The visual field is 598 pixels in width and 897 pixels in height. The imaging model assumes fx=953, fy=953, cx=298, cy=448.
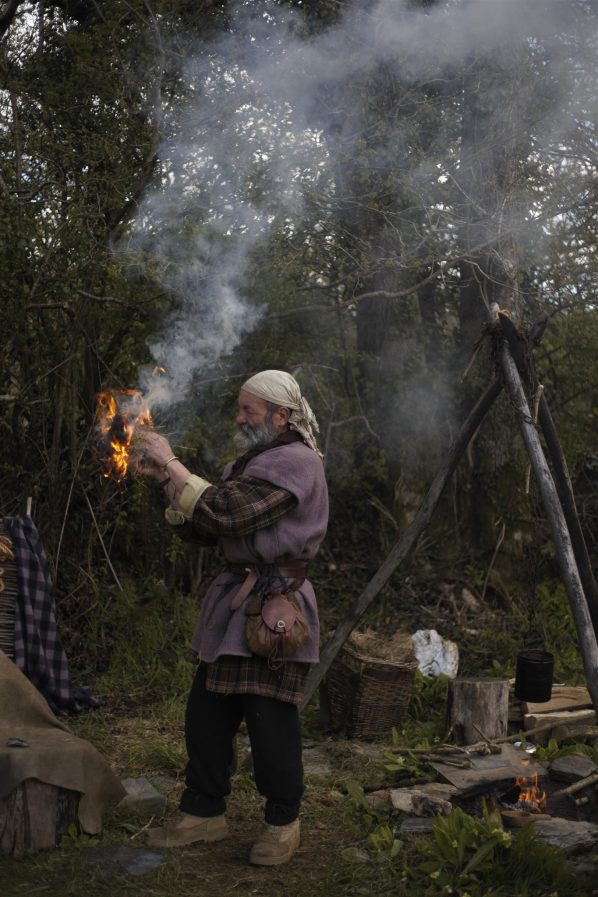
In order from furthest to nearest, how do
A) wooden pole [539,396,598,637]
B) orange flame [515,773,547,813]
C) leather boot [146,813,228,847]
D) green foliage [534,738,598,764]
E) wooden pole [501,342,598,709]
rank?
wooden pole [539,396,598,637], green foliage [534,738,598,764], wooden pole [501,342,598,709], orange flame [515,773,547,813], leather boot [146,813,228,847]

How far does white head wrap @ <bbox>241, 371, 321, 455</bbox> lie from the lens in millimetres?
3938

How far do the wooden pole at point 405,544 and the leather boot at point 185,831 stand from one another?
4.88 feet

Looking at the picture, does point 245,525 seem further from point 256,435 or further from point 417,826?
point 417,826

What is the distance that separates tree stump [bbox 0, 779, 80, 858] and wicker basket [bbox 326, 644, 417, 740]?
85.9 inches

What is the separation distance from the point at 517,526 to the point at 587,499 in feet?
2.14

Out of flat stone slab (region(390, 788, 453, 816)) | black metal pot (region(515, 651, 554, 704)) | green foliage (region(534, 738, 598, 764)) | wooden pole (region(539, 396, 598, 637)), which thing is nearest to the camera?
flat stone slab (region(390, 788, 453, 816))

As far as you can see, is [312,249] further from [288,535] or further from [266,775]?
[266,775]

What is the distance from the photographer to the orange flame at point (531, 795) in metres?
4.34

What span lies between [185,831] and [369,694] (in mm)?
1934

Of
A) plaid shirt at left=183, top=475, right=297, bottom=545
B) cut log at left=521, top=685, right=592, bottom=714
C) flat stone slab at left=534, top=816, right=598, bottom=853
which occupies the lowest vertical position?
flat stone slab at left=534, top=816, right=598, bottom=853

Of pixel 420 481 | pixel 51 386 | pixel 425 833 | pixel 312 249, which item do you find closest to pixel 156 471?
pixel 425 833

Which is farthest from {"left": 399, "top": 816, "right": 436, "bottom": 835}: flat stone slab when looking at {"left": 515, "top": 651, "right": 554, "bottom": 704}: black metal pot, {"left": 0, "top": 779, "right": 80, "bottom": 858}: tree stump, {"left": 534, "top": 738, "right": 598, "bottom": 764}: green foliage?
{"left": 515, "top": 651, "right": 554, "bottom": 704}: black metal pot

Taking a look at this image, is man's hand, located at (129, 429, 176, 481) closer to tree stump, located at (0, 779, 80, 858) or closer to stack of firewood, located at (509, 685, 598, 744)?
tree stump, located at (0, 779, 80, 858)

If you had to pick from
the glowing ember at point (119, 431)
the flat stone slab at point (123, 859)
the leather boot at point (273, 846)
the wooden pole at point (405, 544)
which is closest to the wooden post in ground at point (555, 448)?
the wooden pole at point (405, 544)
